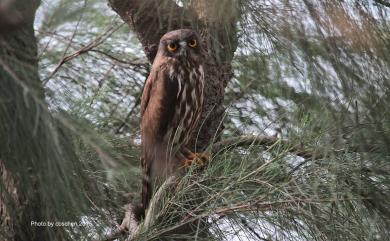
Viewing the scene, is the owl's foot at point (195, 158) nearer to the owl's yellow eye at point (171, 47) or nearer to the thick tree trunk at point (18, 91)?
the owl's yellow eye at point (171, 47)

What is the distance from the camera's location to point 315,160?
7.06 feet

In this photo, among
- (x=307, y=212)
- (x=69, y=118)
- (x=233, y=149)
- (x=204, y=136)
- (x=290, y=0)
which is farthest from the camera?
(x=204, y=136)

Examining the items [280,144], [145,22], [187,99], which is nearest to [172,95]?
[187,99]

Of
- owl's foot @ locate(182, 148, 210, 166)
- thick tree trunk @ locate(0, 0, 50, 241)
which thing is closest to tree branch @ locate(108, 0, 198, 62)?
owl's foot @ locate(182, 148, 210, 166)

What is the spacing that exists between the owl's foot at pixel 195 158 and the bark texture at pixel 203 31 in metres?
0.06

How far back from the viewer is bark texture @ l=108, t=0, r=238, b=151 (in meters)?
2.07

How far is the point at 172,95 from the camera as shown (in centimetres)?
314

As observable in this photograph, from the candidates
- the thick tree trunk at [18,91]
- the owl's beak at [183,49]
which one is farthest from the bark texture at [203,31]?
the thick tree trunk at [18,91]

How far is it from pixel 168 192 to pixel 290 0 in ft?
2.56

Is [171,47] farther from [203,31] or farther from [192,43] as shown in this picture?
[203,31]

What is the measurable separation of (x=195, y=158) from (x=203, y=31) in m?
0.48

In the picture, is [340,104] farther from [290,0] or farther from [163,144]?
[163,144]

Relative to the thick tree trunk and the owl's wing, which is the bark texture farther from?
the thick tree trunk

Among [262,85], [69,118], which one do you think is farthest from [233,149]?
[69,118]
